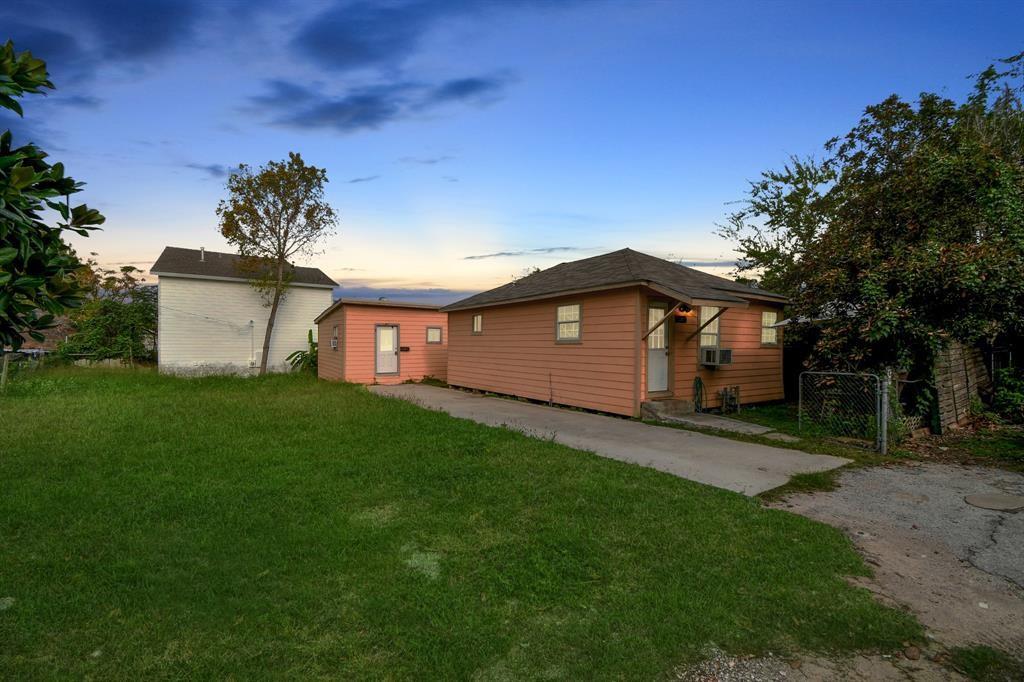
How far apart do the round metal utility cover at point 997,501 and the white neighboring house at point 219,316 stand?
22917 millimetres

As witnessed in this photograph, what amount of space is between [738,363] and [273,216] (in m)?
18.1

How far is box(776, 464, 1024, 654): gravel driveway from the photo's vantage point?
3164 millimetres

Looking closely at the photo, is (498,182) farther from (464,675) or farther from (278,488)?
(464,675)

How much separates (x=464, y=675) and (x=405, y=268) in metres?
20.4

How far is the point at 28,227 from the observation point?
1637mm

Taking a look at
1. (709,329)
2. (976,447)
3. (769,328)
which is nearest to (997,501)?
(976,447)

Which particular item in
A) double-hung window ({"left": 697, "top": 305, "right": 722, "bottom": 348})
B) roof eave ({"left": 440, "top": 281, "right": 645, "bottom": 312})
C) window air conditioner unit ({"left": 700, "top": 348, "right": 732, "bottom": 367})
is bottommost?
window air conditioner unit ({"left": 700, "top": 348, "right": 732, "bottom": 367})

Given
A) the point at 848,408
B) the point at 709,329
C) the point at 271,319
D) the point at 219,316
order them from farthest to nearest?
the point at 219,316
the point at 271,319
the point at 709,329
the point at 848,408

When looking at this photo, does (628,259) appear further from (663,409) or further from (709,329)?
(663,409)

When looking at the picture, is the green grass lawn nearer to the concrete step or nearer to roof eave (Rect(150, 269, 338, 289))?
the concrete step

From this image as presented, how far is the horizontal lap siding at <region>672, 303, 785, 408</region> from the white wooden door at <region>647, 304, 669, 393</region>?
0.87ft

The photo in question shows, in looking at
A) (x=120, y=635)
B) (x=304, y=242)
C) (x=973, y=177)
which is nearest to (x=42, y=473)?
(x=120, y=635)

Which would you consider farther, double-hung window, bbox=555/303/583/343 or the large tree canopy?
double-hung window, bbox=555/303/583/343

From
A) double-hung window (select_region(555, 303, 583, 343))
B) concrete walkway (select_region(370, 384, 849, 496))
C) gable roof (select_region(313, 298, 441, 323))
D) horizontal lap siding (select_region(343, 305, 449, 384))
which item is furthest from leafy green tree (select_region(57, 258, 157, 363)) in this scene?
double-hung window (select_region(555, 303, 583, 343))
